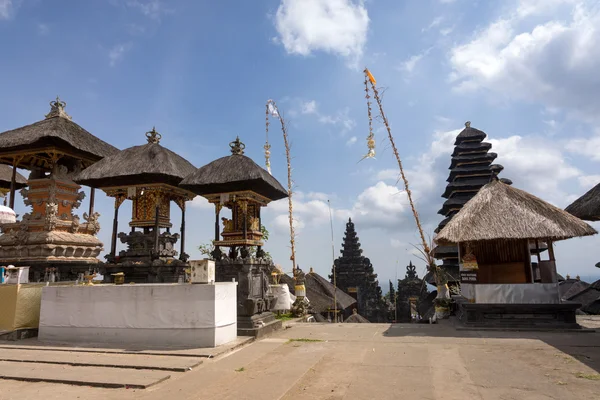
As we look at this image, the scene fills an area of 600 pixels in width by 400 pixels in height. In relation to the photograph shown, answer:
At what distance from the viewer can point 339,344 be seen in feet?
30.3

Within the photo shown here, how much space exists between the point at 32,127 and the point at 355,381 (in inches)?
680

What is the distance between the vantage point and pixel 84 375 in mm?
6438

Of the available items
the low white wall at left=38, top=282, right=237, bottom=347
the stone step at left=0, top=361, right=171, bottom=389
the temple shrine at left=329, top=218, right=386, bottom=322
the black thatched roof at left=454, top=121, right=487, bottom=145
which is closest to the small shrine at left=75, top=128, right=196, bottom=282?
the low white wall at left=38, top=282, right=237, bottom=347

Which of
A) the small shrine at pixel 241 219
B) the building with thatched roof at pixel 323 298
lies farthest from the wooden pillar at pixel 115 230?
the building with thatched roof at pixel 323 298

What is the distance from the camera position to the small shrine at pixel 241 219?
37.0 feet

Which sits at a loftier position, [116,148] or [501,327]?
[116,148]

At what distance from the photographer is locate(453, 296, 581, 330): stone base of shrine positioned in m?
11.2

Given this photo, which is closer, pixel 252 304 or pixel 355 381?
pixel 355 381

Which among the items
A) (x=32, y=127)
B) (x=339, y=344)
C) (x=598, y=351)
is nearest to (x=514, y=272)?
(x=598, y=351)

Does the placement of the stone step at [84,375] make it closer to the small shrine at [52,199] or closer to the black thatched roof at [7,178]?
the small shrine at [52,199]

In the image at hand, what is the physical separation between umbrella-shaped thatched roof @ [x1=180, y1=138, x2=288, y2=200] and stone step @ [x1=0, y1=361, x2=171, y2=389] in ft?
21.7

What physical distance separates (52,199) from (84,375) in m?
12.7

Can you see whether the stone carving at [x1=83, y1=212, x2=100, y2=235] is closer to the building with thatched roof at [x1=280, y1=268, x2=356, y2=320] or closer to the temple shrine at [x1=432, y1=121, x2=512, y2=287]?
the building with thatched roof at [x1=280, y1=268, x2=356, y2=320]

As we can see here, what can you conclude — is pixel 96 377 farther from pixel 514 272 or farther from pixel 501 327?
pixel 514 272
